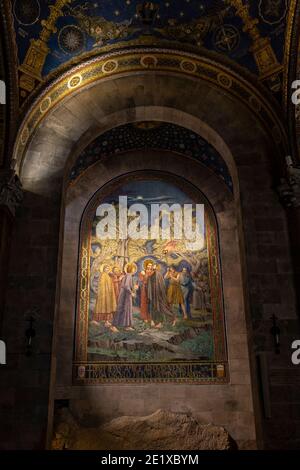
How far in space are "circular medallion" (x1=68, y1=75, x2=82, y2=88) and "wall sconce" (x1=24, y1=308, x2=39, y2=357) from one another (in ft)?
18.1

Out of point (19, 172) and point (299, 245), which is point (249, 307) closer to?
point (299, 245)

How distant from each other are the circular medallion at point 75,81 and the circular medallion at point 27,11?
4.83 feet

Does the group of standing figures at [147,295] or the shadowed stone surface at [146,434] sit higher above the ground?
the group of standing figures at [147,295]

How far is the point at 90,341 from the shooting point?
1235cm

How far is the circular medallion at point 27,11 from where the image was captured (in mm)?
9498

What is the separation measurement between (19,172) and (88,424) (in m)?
6.69

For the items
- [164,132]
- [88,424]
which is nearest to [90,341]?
[88,424]

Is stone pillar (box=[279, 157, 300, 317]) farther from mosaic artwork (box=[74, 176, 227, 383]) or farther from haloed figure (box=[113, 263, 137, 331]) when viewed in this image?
haloed figure (box=[113, 263, 137, 331])

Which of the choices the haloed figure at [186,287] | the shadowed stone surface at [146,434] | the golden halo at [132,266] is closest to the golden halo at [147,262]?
the golden halo at [132,266]

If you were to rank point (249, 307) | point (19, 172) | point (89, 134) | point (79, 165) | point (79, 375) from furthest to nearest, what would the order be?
point (79, 165), point (79, 375), point (89, 134), point (19, 172), point (249, 307)

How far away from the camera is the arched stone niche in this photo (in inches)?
455

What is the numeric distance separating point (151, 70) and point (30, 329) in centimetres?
691

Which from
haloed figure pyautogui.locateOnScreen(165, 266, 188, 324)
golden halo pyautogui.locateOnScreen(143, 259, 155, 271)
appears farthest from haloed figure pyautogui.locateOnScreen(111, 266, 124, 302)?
haloed figure pyautogui.locateOnScreen(165, 266, 188, 324)

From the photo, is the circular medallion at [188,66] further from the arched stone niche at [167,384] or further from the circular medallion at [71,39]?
the arched stone niche at [167,384]
